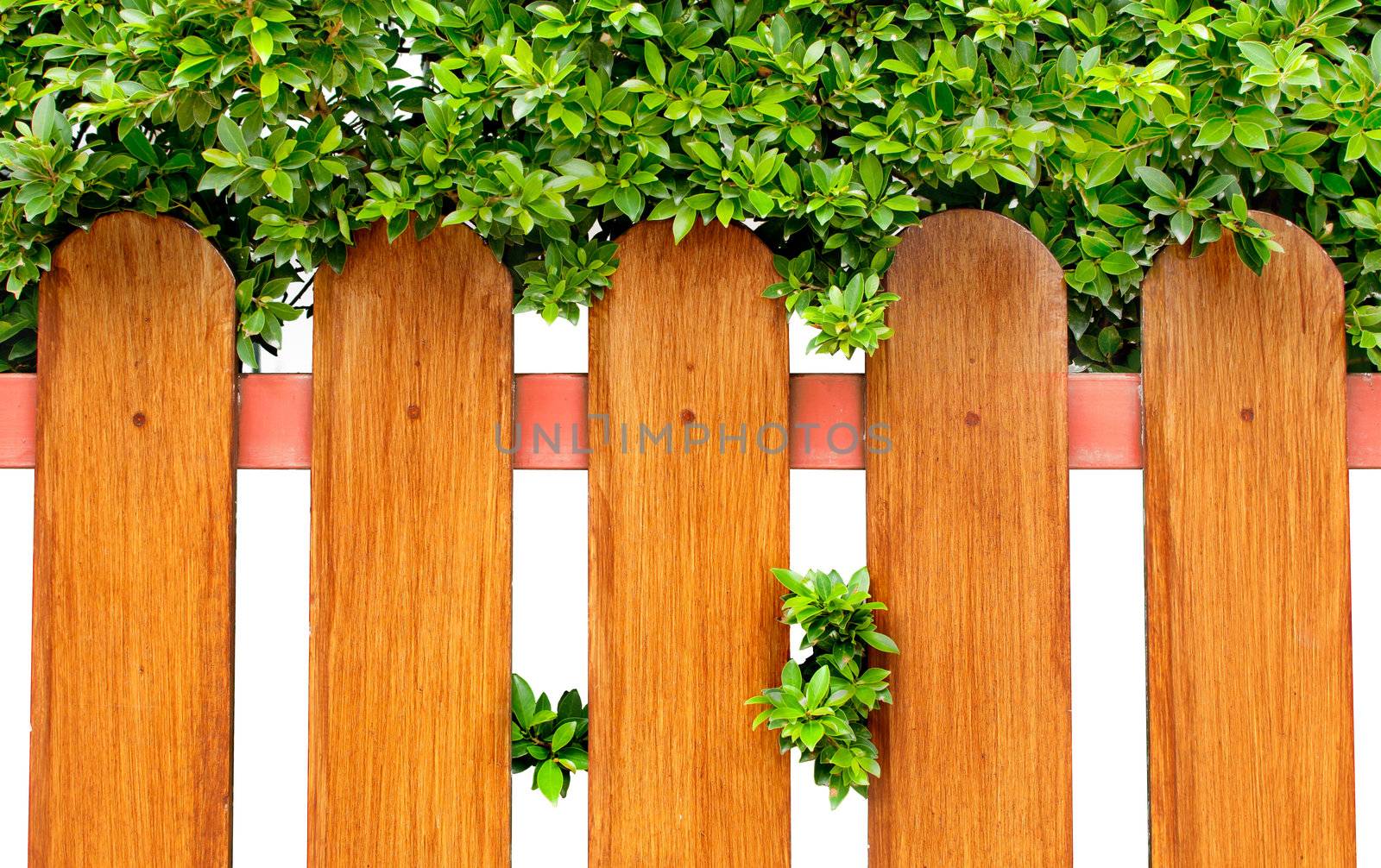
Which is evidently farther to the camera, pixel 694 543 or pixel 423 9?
pixel 694 543

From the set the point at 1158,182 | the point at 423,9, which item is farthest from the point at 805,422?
the point at 423,9

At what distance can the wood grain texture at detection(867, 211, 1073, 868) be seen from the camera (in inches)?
64.3

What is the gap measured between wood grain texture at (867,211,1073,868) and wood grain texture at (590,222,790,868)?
187 mm

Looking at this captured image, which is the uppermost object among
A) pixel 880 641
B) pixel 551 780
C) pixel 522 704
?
pixel 880 641

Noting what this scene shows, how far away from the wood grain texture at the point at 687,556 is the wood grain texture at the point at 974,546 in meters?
0.19

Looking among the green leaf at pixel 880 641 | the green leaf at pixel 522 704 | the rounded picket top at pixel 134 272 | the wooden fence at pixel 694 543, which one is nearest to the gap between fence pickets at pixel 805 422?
the wooden fence at pixel 694 543

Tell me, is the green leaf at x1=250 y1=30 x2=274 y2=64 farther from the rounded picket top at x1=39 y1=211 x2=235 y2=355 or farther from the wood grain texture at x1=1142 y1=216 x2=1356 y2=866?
the wood grain texture at x1=1142 y1=216 x2=1356 y2=866

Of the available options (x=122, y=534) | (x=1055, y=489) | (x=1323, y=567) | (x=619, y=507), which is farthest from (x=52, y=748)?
(x=1323, y=567)

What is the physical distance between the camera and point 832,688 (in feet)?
5.18

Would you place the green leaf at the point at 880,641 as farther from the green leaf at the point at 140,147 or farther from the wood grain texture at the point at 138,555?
the green leaf at the point at 140,147

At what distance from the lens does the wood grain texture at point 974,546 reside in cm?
163

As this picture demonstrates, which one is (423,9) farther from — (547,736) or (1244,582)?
(1244,582)

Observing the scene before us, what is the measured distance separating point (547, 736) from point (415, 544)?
1.28 ft

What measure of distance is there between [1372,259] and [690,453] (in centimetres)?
114
